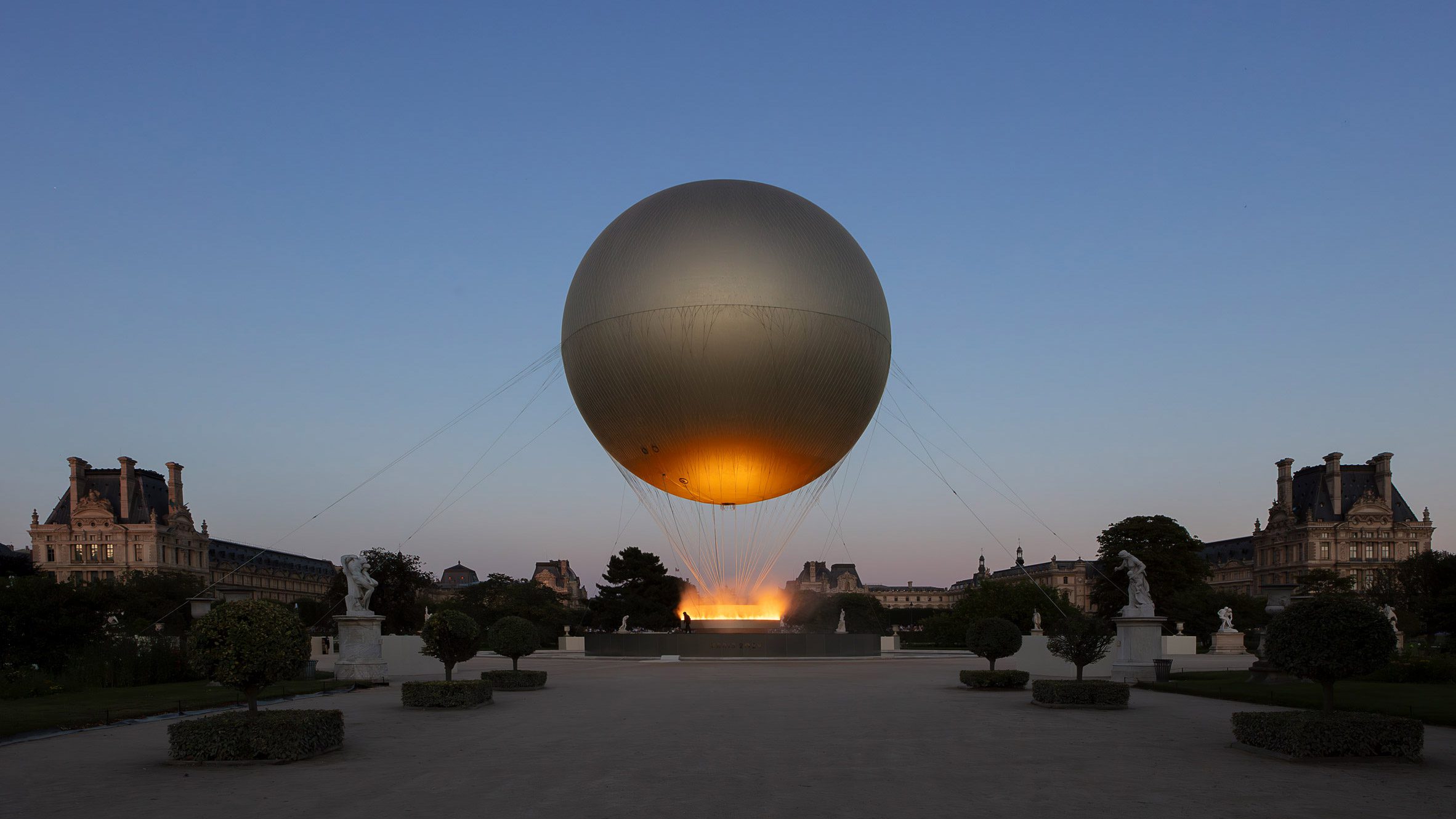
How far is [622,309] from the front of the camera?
34.5 m

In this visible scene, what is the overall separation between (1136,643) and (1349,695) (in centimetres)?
880

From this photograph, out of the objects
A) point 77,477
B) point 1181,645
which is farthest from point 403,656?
point 77,477

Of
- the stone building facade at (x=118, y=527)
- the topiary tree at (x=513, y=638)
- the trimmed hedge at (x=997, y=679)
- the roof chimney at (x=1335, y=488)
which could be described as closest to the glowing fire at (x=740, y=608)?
the topiary tree at (x=513, y=638)

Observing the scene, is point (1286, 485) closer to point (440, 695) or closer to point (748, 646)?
point (748, 646)

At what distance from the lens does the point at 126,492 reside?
479ft

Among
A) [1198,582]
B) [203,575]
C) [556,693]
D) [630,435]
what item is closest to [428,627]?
[556,693]

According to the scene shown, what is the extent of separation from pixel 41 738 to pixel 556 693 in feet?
44.3

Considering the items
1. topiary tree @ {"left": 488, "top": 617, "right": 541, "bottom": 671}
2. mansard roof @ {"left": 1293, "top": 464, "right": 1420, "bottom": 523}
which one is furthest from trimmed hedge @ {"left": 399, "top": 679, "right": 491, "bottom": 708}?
mansard roof @ {"left": 1293, "top": 464, "right": 1420, "bottom": 523}

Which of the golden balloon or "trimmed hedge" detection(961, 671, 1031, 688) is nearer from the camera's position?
"trimmed hedge" detection(961, 671, 1031, 688)

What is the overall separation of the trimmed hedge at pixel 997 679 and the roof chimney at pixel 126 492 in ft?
483

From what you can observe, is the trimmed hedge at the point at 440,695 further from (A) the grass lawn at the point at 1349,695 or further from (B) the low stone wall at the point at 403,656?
(B) the low stone wall at the point at 403,656

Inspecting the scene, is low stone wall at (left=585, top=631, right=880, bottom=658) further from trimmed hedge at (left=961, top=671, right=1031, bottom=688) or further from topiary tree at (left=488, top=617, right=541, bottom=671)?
trimmed hedge at (left=961, top=671, right=1031, bottom=688)

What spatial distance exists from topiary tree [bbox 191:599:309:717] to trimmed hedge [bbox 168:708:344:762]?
0.44 metres

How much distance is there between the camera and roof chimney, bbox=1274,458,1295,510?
501 feet
